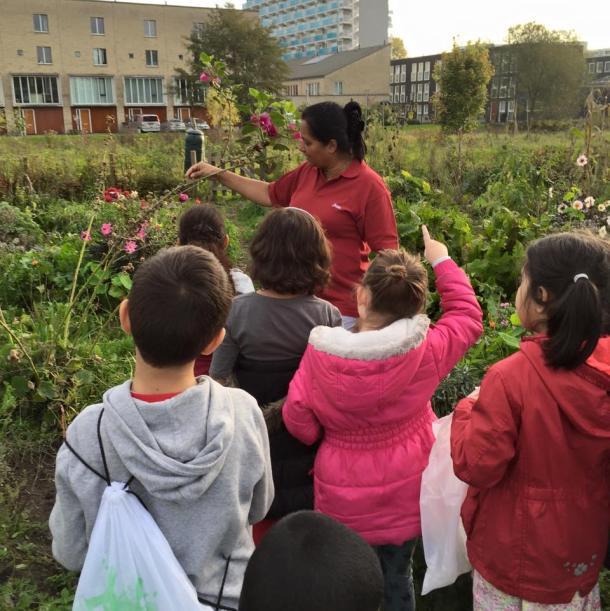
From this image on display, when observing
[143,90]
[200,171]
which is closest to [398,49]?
[143,90]

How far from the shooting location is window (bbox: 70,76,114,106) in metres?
51.2

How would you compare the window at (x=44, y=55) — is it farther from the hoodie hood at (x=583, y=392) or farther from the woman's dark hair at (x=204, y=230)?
the hoodie hood at (x=583, y=392)

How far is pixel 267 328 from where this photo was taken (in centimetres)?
217

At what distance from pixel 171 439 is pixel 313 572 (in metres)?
0.52

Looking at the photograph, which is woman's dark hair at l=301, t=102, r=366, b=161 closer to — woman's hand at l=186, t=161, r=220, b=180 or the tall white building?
woman's hand at l=186, t=161, r=220, b=180

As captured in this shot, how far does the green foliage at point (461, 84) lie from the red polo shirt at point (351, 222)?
20.5 metres

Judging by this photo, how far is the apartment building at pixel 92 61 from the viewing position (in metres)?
48.7

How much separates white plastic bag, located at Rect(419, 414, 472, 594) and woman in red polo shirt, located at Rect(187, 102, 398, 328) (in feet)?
3.08

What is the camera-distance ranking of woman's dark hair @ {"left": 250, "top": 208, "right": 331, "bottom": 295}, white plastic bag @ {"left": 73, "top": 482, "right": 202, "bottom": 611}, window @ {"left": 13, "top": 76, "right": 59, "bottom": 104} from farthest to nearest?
window @ {"left": 13, "top": 76, "right": 59, "bottom": 104} < woman's dark hair @ {"left": 250, "top": 208, "right": 331, "bottom": 295} < white plastic bag @ {"left": 73, "top": 482, "right": 202, "bottom": 611}

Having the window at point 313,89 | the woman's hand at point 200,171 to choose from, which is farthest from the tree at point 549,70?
the woman's hand at point 200,171

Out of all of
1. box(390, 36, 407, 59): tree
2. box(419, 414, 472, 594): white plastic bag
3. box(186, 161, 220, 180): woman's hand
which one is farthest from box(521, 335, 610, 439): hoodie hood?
box(390, 36, 407, 59): tree

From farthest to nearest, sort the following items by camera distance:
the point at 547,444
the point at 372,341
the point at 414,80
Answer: the point at 414,80
the point at 372,341
the point at 547,444

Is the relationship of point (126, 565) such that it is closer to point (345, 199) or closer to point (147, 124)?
point (345, 199)

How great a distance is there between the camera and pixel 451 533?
2.07 m
